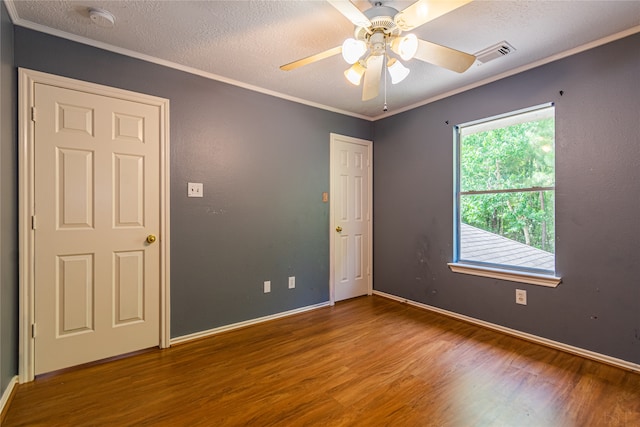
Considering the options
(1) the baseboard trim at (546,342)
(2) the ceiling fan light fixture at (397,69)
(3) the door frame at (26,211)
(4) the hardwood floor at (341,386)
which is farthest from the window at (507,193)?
(3) the door frame at (26,211)

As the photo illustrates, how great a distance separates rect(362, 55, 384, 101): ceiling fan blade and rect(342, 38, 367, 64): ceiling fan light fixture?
7.6 inches

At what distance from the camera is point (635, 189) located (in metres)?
2.07

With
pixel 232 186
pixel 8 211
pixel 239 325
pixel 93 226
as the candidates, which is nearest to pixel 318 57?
pixel 232 186

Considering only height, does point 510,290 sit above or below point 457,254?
below

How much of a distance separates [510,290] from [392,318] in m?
1.13

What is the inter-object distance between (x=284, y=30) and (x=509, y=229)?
2.56m

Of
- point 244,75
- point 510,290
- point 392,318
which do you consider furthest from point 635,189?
point 244,75

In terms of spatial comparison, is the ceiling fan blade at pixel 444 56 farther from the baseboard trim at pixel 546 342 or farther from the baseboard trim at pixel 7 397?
the baseboard trim at pixel 7 397

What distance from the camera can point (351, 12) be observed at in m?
1.50

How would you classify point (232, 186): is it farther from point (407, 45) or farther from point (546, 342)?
point (546, 342)

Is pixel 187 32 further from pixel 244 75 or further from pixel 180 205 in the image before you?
pixel 180 205

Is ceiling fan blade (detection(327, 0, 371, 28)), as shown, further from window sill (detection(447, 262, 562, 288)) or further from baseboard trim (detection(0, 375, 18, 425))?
baseboard trim (detection(0, 375, 18, 425))

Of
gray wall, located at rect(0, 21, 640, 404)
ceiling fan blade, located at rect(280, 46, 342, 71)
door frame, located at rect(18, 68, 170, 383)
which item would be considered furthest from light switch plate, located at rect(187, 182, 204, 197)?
ceiling fan blade, located at rect(280, 46, 342, 71)

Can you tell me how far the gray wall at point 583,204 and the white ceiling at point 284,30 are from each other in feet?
0.67
